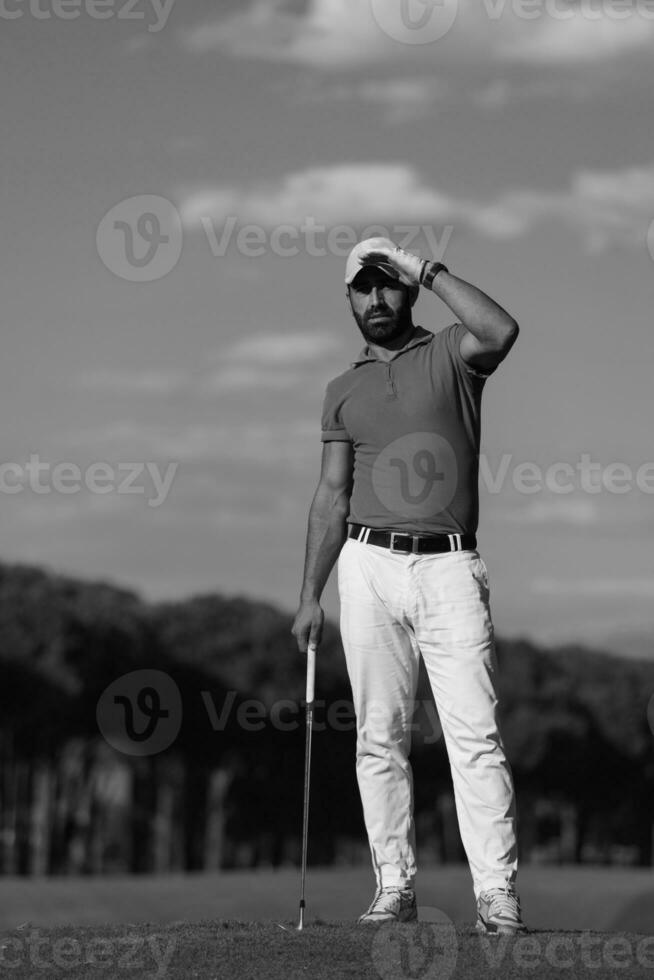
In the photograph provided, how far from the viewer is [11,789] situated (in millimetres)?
55875

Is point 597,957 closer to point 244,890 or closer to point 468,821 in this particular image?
→ point 468,821

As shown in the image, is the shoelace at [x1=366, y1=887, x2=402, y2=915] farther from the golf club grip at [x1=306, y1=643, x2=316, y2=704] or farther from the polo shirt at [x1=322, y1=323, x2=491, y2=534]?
the polo shirt at [x1=322, y1=323, x2=491, y2=534]

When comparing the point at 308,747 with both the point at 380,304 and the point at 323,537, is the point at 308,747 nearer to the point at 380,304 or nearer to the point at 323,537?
the point at 323,537

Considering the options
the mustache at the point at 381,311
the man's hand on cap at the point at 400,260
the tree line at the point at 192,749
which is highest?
the man's hand on cap at the point at 400,260

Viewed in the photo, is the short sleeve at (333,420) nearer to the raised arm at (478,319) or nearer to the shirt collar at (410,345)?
the shirt collar at (410,345)

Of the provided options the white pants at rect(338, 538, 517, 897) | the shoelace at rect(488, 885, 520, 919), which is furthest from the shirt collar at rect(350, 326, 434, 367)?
the shoelace at rect(488, 885, 520, 919)

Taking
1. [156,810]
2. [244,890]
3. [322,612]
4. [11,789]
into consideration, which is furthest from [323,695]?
[322,612]

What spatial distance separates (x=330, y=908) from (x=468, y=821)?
27683mm

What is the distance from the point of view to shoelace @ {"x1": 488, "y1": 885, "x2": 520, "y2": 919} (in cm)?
805

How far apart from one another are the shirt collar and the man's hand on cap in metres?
0.33

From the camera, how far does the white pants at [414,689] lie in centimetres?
819

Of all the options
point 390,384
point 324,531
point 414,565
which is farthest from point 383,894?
point 390,384

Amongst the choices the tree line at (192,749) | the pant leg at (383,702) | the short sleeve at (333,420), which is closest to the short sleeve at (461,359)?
the short sleeve at (333,420)

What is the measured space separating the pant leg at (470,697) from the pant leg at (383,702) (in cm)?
19
